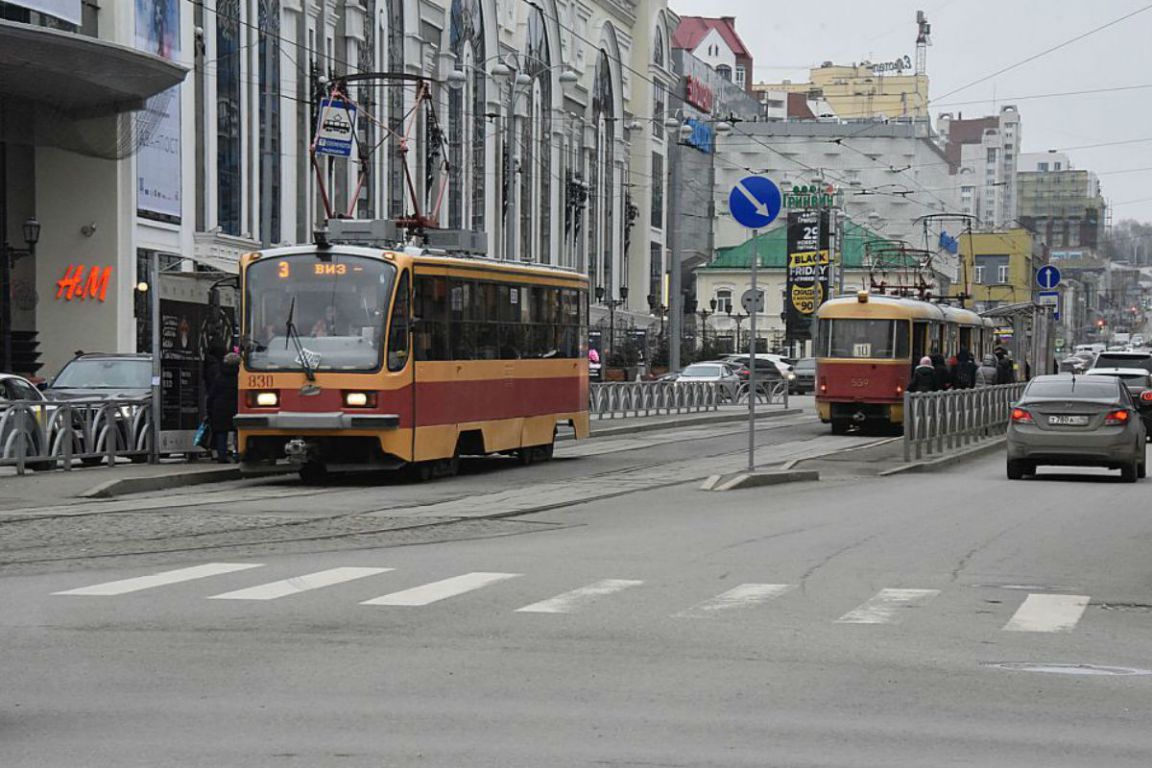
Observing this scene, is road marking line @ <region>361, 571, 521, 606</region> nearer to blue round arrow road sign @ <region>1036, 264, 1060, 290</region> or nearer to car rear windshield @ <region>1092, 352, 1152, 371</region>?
car rear windshield @ <region>1092, 352, 1152, 371</region>

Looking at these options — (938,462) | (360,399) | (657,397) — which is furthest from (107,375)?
(657,397)

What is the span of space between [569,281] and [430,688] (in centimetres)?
1987

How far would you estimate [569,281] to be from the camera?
91.1 ft

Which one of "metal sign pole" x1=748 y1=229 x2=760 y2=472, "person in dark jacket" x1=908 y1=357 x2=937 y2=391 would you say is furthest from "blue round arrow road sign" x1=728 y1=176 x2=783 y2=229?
"person in dark jacket" x1=908 y1=357 x2=937 y2=391

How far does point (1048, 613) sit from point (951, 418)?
20209 millimetres

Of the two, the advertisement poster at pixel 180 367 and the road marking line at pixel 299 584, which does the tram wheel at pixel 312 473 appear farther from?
the road marking line at pixel 299 584

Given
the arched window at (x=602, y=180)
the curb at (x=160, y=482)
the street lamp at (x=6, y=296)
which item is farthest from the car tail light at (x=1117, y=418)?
the arched window at (x=602, y=180)

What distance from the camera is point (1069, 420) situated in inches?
966

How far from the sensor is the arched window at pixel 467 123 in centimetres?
6494

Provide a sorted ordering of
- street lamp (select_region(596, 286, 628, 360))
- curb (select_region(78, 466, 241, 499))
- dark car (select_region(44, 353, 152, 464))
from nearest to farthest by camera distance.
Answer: curb (select_region(78, 466, 241, 499)) → dark car (select_region(44, 353, 152, 464)) → street lamp (select_region(596, 286, 628, 360))

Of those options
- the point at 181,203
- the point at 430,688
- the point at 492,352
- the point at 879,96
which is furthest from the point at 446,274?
the point at 879,96

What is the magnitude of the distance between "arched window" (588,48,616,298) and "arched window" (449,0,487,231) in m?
15.2

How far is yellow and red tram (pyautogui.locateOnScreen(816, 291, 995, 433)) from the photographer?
125 ft

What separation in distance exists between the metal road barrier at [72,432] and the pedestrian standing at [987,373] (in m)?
24.1
